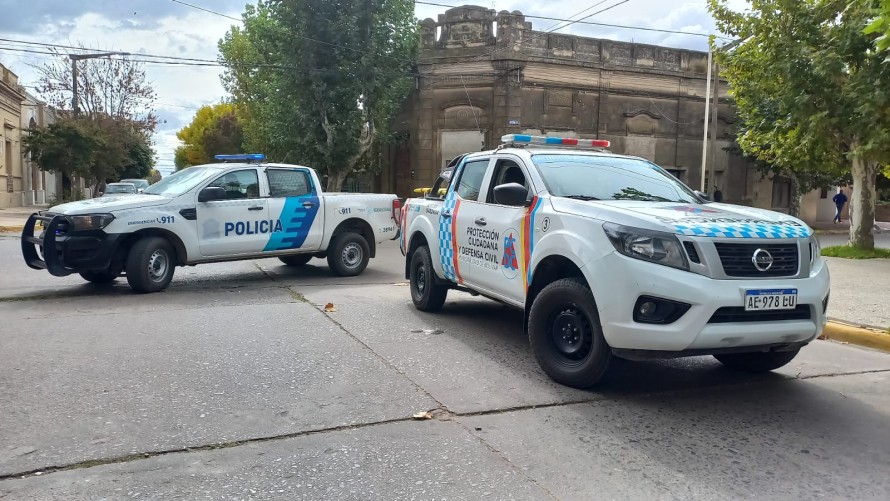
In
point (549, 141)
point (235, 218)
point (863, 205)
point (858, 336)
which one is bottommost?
point (858, 336)

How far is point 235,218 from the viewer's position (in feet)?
33.2

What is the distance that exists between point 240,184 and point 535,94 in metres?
18.6

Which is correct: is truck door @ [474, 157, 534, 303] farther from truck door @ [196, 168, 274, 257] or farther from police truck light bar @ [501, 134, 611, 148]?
truck door @ [196, 168, 274, 257]

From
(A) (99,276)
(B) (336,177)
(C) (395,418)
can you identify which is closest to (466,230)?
(C) (395,418)

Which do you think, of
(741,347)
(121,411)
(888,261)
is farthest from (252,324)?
(888,261)

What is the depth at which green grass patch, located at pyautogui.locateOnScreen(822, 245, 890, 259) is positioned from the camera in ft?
49.2

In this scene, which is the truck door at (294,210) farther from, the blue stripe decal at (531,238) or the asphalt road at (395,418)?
the blue stripe decal at (531,238)

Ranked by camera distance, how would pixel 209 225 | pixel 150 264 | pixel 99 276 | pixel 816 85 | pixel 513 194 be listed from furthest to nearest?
A: pixel 816 85 → pixel 209 225 → pixel 99 276 → pixel 150 264 → pixel 513 194

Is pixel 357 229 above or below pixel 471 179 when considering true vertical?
below

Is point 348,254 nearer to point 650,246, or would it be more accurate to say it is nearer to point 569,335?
point 569,335

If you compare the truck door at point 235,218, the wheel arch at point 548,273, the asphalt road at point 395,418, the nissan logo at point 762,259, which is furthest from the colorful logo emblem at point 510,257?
the truck door at point 235,218

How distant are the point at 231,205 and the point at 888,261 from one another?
12646 millimetres

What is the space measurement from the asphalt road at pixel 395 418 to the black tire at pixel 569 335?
6.3 inches

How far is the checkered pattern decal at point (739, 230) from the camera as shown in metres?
4.61
